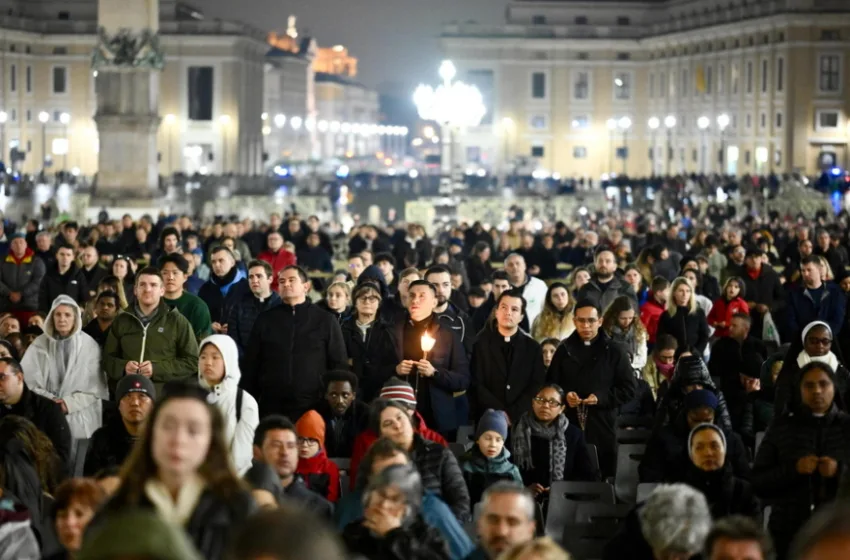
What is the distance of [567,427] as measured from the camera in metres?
11.4

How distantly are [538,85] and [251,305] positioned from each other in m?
92.6

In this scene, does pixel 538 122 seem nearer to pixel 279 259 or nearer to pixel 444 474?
pixel 279 259

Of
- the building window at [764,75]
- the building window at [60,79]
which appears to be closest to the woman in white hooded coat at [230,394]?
the building window at [764,75]

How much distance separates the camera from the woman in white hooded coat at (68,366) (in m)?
12.0

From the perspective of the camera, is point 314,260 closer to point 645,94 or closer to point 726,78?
point 726,78

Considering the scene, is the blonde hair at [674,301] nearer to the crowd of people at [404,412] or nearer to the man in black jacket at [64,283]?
the crowd of people at [404,412]

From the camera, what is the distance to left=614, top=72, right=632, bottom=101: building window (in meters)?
107

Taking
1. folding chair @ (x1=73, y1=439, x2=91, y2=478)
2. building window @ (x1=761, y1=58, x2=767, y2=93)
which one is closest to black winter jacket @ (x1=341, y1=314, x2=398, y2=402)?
folding chair @ (x1=73, y1=439, x2=91, y2=478)

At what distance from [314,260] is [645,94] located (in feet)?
276

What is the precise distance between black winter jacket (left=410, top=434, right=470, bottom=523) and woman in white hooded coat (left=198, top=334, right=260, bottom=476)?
36.4 inches

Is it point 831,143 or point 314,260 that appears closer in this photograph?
point 314,260

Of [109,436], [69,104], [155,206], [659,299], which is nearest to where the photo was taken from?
[109,436]

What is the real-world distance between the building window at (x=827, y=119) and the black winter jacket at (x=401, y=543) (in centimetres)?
7823

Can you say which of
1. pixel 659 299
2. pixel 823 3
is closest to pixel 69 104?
pixel 823 3
